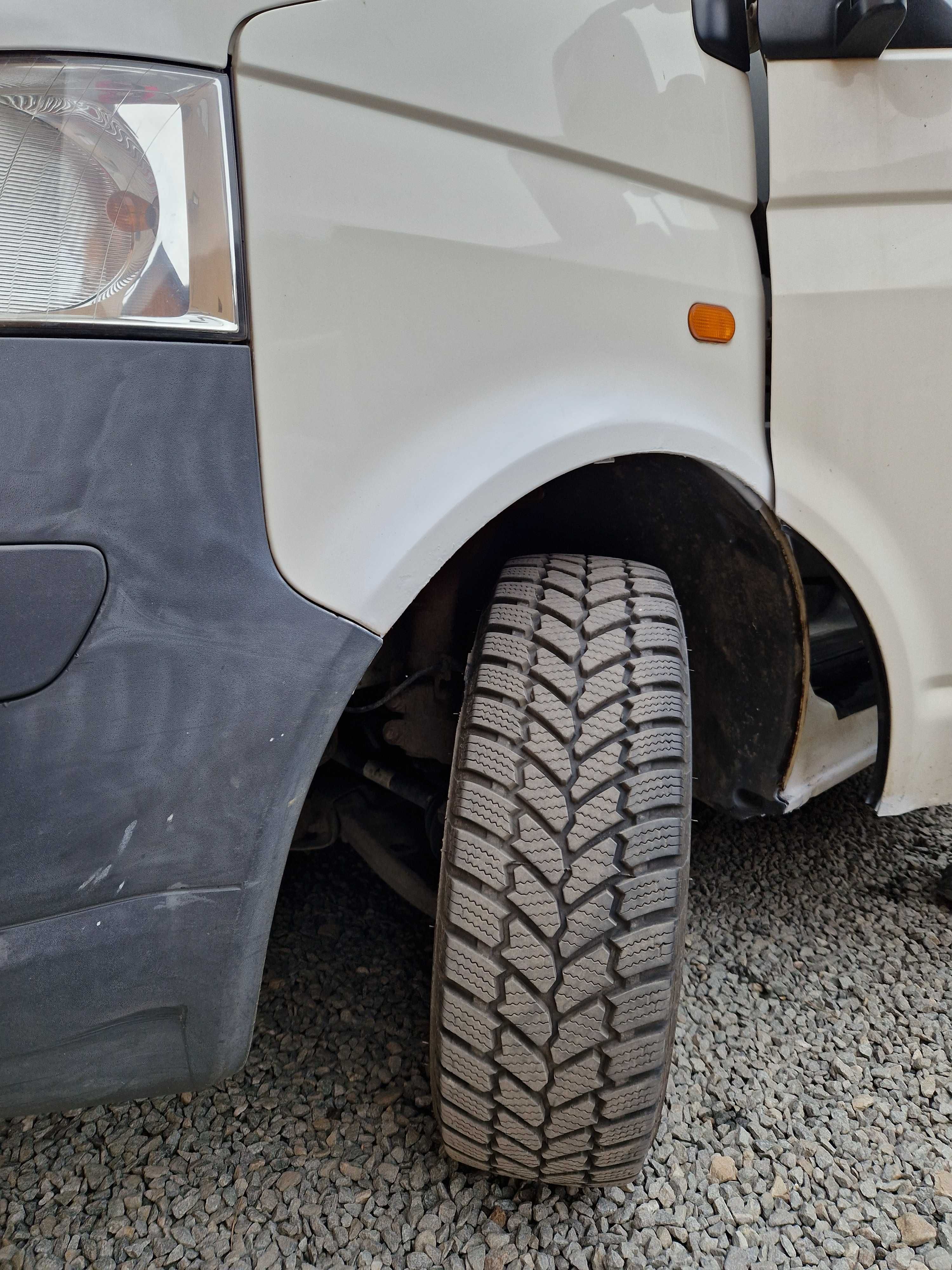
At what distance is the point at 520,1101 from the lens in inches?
44.6

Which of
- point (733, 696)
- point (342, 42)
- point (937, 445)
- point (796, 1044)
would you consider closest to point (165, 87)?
point (342, 42)

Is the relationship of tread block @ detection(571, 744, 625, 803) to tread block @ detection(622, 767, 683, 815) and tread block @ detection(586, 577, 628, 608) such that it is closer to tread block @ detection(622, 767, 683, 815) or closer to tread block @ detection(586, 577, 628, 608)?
tread block @ detection(622, 767, 683, 815)

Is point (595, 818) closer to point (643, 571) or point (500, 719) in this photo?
point (500, 719)

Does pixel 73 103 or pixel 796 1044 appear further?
pixel 796 1044

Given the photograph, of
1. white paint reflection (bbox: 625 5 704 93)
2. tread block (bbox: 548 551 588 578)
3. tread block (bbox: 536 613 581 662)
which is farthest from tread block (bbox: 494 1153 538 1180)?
white paint reflection (bbox: 625 5 704 93)

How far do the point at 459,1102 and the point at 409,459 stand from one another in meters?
0.84

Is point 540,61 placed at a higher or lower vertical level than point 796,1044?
higher

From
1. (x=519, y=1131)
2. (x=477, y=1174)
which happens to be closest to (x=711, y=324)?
(x=519, y=1131)

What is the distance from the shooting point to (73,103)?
74cm

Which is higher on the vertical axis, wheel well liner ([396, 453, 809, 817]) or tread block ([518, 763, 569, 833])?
wheel well liner ([396, 453, 809, 817])

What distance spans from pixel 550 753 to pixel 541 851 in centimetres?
12

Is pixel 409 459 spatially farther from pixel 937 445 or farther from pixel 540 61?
pixel 937 445

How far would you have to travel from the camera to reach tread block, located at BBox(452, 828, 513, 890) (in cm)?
107

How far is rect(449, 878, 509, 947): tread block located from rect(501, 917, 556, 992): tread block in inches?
0.7
